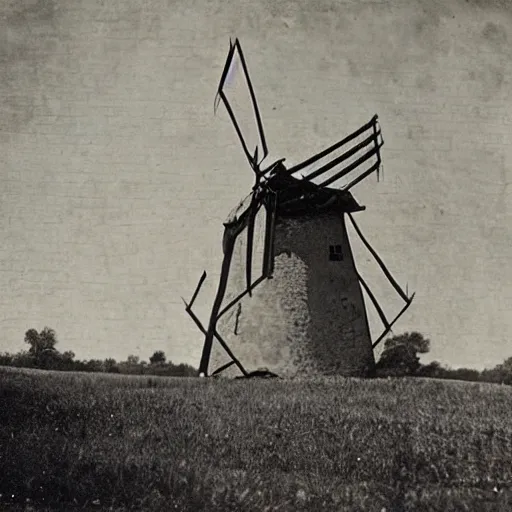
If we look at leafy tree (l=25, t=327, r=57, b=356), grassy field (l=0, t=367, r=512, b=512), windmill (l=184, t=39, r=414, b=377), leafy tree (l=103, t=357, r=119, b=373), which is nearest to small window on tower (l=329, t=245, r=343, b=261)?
windmill (l=184, t=39, r=414, b=377)

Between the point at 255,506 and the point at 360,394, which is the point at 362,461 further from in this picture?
the point at 360,394

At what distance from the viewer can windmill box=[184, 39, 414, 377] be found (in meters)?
12.4

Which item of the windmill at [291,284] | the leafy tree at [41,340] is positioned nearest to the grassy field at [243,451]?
the windmill at [291,284]

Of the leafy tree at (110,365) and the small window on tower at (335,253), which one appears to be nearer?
the small window on tower at (335,253)

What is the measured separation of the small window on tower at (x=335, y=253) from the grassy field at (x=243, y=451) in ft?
13.7

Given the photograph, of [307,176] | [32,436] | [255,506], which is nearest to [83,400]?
[32,436]

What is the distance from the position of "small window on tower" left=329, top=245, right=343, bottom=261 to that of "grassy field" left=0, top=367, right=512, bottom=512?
417 centimetres

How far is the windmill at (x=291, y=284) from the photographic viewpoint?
490 inches

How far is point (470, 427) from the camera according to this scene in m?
7.21

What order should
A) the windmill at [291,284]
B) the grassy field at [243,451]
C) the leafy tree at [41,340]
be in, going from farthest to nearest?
the leafy tree at [41,340], the windmill at [291,284], the grassy field at [243,451]

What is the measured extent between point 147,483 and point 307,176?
325 inches

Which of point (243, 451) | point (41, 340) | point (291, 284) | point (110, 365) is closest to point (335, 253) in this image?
point (291, 284)

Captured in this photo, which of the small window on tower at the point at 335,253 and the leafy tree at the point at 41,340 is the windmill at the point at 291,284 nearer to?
the small window on tower at the point at 335,253

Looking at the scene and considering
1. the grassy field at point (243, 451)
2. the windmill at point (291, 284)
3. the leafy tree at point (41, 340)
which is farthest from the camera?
the leafy tree at point (41, 340)
